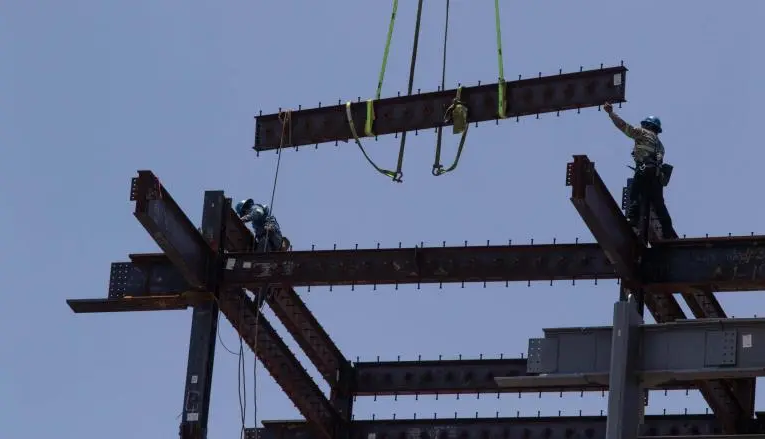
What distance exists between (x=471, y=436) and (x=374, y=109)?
646cm

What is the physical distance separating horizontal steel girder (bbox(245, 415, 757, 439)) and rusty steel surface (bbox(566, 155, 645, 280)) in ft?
16.4

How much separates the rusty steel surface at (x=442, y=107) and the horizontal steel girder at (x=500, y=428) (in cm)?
526

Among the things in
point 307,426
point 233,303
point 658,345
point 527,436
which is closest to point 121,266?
point 233,303

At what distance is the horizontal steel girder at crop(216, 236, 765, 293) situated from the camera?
29922 mm

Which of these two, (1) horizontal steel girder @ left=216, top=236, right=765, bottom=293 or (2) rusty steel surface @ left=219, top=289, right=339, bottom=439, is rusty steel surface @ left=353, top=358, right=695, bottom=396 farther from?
(1) horizontal steel girder @ left=216, top=236, right=765, bottom=293

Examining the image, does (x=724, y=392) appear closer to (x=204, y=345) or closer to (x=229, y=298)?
(x=229, y=298)

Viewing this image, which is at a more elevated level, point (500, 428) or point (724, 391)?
point (724, 391)

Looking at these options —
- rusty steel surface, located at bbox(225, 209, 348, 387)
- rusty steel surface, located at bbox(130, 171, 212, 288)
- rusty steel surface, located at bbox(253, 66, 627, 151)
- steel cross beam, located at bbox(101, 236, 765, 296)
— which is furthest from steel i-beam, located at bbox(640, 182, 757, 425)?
rusty steel surface, located at bbox(130, 171, 212, 288)

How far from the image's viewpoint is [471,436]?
35844mm

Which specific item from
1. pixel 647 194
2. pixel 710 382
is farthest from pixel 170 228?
pixel 710 382

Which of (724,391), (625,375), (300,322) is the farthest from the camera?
(300,322)

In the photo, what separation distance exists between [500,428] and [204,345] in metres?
6.04

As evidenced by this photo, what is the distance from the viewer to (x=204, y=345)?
106ft

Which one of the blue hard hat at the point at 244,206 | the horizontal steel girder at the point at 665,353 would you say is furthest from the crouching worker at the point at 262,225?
the horizontal steel girder at the point at 665,353
